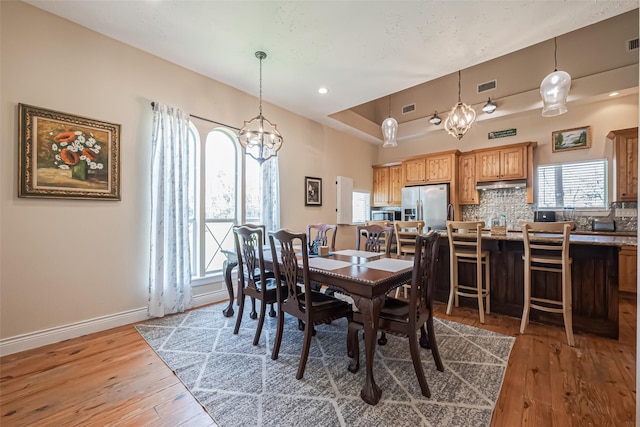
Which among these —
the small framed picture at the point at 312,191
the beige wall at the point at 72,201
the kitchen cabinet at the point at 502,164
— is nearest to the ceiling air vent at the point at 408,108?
the kitchen cabinet at the point at 502,164

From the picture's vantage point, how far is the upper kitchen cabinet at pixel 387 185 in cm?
640

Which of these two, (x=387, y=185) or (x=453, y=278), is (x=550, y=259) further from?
(x=387, y=185)

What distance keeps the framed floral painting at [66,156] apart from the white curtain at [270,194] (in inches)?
72.2

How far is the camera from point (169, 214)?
3039mm

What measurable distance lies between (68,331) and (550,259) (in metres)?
4.68

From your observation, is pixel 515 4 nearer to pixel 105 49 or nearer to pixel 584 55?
pixel 584 55

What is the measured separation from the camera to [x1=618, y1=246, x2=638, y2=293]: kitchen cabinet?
3770 millimetres

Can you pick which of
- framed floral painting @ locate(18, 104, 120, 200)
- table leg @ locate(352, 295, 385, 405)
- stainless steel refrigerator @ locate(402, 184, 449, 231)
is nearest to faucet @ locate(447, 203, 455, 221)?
stainless steel refrigerator @ locate(402, 184, 449, 231)

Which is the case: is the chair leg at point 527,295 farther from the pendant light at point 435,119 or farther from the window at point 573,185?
the pendant light at point 435,119

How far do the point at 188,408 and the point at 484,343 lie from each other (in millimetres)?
2445

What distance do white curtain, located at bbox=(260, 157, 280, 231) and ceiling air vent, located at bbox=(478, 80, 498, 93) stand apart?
14.9 feet

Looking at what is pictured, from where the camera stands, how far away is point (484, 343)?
2.39m

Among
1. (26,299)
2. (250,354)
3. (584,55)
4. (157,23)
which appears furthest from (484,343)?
(584,55)

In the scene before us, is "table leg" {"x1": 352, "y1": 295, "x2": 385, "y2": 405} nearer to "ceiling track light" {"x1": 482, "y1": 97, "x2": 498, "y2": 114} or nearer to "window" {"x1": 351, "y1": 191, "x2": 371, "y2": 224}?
"window" {"x1": 351, "y1": 191, "x2": 371, "y2": 224}
